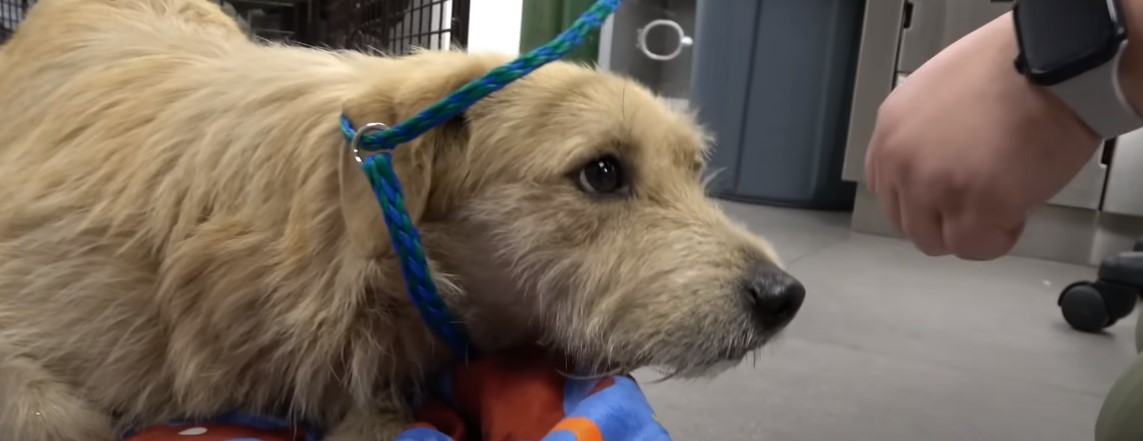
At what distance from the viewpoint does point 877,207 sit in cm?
288

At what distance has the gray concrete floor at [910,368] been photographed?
48.2 inches

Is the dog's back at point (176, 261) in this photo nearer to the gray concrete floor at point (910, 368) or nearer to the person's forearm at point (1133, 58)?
the gray concrete floor at point (910, 368)

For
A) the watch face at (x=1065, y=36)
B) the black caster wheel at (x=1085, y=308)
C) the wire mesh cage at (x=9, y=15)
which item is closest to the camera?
the watch face at (x=1065, y=36)

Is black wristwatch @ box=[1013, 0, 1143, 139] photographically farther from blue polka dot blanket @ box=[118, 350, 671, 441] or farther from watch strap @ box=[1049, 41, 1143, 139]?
blue polka dot blanket @ box=[118, 350, 671, 441]

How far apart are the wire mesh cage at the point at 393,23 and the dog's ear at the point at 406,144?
134 centimetres

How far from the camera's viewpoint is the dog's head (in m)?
0.84

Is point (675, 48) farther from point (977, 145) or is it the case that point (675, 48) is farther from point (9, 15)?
point (977, 145)

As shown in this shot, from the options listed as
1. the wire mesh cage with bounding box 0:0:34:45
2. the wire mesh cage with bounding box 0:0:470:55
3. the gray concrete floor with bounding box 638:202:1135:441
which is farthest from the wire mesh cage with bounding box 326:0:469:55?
the gray concrete floor with bounding box 638:202:1135:441

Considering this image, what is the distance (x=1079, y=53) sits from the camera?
1.94ft

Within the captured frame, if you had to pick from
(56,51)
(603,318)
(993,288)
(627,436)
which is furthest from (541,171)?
(993,288)

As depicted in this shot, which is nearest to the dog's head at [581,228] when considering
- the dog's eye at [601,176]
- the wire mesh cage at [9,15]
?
the dog's eye at [601,176]

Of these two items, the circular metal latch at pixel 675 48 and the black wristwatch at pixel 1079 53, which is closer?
the black wristwatch at pixel 1079 53

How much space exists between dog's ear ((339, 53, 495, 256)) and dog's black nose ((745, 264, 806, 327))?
0.30 metres

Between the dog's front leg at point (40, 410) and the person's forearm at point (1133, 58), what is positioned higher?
the person's forearm at point (1133, 58)
